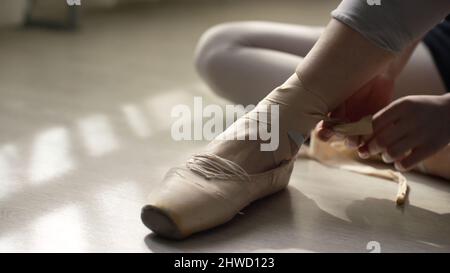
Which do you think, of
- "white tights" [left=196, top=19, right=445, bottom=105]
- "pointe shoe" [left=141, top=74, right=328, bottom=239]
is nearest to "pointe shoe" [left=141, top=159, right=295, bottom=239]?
"pointe shoe" [left=141, top=74, right=328, bottom=239]

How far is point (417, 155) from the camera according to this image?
78 cm

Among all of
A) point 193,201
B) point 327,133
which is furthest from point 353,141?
point 193,201

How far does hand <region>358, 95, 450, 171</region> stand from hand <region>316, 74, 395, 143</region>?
5cm

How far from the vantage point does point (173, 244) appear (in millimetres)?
675

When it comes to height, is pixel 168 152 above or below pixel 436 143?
below

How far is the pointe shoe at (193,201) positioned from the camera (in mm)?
667

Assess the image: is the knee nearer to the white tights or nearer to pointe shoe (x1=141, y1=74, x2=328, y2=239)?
the white tights

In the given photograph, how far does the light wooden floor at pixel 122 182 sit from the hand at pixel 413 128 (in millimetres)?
80

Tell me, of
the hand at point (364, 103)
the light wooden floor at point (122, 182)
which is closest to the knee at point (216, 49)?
the light wooden floor at point (122, 182)

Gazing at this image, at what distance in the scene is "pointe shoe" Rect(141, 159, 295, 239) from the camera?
67 centimetres

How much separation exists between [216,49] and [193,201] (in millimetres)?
510
